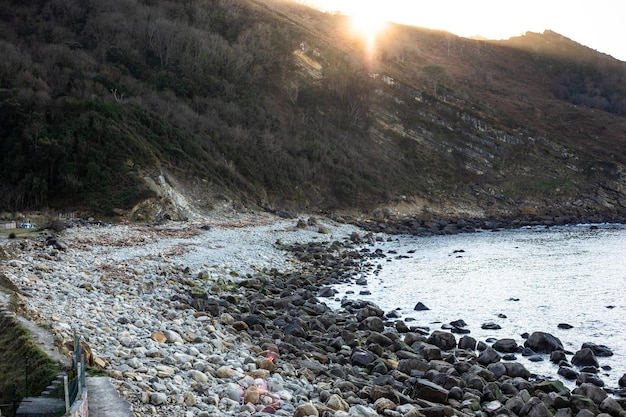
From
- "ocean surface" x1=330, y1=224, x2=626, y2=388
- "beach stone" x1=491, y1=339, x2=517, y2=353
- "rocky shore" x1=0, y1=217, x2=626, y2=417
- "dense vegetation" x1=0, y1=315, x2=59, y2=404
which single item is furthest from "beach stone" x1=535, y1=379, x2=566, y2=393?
"dense vegetation" x1=0, y1=315, x2=59, y2=404

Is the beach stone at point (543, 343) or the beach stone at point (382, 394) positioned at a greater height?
the beach stone at point (382, 394)

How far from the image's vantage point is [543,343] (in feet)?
44.9

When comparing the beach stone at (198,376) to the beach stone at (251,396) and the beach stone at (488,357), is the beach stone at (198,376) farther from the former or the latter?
the beach stone at (488,357)

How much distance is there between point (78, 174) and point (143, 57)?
2390 cm

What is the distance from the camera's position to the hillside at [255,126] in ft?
103

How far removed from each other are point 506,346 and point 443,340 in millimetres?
1647

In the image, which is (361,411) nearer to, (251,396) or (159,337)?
(251,396)

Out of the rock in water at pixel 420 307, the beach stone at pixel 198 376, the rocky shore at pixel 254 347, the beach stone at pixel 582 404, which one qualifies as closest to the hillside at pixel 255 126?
the rocky shore at pixel 254 347

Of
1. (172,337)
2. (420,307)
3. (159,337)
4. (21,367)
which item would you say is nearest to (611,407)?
(172,337)

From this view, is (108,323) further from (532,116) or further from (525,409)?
(532,116)

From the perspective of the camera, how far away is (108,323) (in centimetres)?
966

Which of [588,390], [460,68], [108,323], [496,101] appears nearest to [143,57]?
[108,323]

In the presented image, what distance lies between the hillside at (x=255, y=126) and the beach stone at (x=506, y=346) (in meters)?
21.0

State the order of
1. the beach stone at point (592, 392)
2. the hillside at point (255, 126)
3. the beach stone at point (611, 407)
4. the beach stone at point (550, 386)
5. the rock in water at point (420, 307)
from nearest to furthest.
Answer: the beach stone at point (611, 407) → the beach stone at point (592, 392) → the beach stone at point (550, 386) → the rock in water at point (420, 307) → the hillside at point (255, 126)
